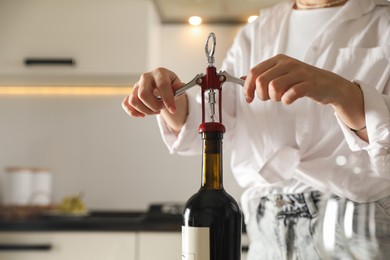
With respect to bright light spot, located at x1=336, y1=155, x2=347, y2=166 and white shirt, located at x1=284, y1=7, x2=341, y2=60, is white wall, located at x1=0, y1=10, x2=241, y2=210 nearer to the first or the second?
white shirt, located at x1=284, y1=7, x2=341, y2=60

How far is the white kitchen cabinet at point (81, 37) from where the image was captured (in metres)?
2.11

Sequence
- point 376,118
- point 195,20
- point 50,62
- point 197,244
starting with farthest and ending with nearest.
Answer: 1. point 195,20
2. point 50,62
3. point 376,118
4. point 197,244

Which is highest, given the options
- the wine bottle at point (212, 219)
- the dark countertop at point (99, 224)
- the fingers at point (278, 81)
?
the fingers at point (278, 81)

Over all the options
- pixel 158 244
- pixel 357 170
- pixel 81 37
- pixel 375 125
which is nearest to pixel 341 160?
pixel 357 170

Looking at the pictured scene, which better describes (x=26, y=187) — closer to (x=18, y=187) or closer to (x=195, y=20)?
(x=18, y=187)

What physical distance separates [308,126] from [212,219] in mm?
367

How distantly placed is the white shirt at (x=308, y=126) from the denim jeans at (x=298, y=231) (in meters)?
0.02

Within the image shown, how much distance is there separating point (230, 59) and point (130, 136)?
1.39m

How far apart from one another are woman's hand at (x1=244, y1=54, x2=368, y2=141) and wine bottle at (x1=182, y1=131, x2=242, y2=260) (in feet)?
0.22

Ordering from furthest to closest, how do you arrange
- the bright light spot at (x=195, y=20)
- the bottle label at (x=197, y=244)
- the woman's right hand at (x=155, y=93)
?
the bright light spot at (x=195, y=20), the woman's right hand at (x=155, y=93), the bottle label at (x=197, y=244)

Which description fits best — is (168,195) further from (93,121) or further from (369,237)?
(369,237)

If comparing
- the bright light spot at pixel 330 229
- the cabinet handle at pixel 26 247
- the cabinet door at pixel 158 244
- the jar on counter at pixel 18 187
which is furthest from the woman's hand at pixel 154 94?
the jar on counter at pixel 18 187

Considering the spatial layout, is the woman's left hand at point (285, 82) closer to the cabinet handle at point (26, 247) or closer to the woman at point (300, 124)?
the woman at point (300, 124)

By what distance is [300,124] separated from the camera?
2.75 ft
